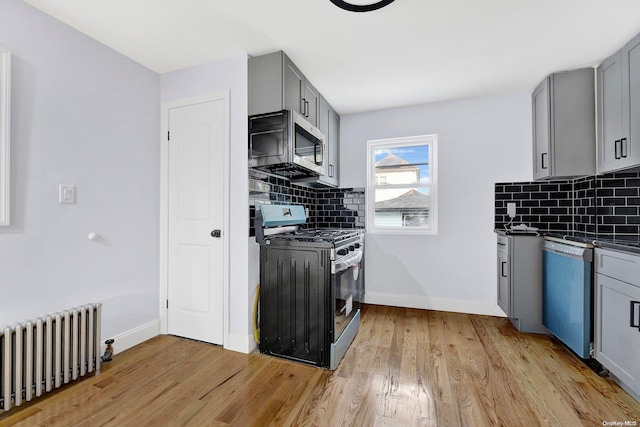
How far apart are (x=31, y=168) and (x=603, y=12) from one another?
12.3 feet

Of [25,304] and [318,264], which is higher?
[318,264]

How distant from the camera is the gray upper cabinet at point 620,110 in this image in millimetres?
1981

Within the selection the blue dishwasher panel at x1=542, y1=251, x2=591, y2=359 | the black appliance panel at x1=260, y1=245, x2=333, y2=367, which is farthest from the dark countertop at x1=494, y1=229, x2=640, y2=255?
the black appliance panel at x1=260, y1=245, x2=333, y2=367

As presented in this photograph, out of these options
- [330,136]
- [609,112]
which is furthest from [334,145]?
[609,112]

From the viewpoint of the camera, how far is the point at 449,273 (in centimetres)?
321

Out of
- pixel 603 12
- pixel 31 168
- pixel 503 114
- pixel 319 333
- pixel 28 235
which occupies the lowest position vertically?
pixel 319 333

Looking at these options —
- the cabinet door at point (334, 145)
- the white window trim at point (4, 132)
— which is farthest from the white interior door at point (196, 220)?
the cabinet door at point (334, 145)

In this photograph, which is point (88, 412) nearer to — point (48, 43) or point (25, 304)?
point (25, 304)

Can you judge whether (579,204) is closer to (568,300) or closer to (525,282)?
(525,282)

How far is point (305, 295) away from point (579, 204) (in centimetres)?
284

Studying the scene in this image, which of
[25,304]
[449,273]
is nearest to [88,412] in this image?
[25,304]

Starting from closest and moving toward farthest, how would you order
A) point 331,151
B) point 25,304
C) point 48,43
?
point 25,304, point 48,43, point 331,151

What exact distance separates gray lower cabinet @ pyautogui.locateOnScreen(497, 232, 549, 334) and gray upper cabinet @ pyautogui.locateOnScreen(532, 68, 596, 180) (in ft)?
2.26

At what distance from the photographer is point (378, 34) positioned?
80.4 inches
